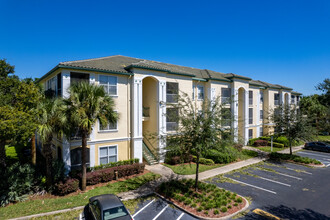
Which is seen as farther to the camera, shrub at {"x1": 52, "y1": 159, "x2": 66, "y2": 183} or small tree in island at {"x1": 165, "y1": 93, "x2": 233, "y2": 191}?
shrub at {"x1": 52, "y1": 159, "x2": 66, "y2": 183}

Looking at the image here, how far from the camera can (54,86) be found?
1595 cm

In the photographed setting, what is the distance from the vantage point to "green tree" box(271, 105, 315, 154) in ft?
Result: 64.7

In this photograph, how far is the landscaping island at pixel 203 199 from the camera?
383 inches

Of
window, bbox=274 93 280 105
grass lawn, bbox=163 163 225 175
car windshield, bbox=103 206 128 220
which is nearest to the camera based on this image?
car windshield, bbox=103 206 128 220

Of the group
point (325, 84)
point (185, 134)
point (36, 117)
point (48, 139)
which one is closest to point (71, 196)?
point (48, 139)

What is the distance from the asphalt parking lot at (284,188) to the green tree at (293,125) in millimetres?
3300

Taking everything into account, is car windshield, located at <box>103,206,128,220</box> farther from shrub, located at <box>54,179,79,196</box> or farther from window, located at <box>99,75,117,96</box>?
window, located at <box>99,75,117,96</box>

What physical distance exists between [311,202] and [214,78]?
51.6 feet

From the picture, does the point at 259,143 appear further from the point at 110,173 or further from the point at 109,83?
the point at 109,83

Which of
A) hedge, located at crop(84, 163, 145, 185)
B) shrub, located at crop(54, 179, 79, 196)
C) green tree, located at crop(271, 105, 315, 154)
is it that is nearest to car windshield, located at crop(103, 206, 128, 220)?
shrub, located at crop(54, 179, 79, 196)

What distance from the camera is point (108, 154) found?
15945 mm

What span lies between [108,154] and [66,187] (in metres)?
4.61

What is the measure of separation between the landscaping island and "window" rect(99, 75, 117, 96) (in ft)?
28.7

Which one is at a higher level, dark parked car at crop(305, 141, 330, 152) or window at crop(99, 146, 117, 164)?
window at crop(99, 146, 117, 164)
